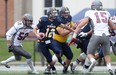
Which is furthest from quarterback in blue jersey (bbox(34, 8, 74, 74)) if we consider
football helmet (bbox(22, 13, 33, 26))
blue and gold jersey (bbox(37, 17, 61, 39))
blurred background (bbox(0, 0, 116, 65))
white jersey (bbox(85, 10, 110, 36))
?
blurred background (bbox(0, 0, 116, 65))

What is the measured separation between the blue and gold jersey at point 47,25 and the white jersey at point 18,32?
1.56 ft

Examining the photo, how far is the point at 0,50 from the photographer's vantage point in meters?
23.4

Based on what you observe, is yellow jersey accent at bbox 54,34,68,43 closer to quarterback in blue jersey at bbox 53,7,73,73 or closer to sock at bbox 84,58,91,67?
quarterback in blue jersey at bbox 53,7,73,73

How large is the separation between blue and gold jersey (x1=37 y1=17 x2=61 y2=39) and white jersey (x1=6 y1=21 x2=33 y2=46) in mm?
476

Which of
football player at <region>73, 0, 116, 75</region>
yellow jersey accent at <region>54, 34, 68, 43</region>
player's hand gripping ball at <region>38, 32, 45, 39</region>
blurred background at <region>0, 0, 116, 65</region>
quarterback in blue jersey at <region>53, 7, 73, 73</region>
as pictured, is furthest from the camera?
blurred background at <region>0, 0, 116, 65</region>

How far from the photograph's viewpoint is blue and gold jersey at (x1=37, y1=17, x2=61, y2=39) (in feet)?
58.3

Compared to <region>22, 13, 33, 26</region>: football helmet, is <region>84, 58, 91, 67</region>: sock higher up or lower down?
lower down

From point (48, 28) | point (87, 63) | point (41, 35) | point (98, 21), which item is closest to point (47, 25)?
point (48, 28)

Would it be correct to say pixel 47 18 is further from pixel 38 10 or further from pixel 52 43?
pixel 38 10

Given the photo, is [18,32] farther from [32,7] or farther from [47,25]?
[32,7]

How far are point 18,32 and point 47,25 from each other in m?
0.91

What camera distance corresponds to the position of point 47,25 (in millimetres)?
17781

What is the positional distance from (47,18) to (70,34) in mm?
1121

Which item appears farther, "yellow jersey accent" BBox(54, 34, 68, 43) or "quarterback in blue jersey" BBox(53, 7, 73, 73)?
"yellow jersey accent" BBox(54, 34, 68, 43)
